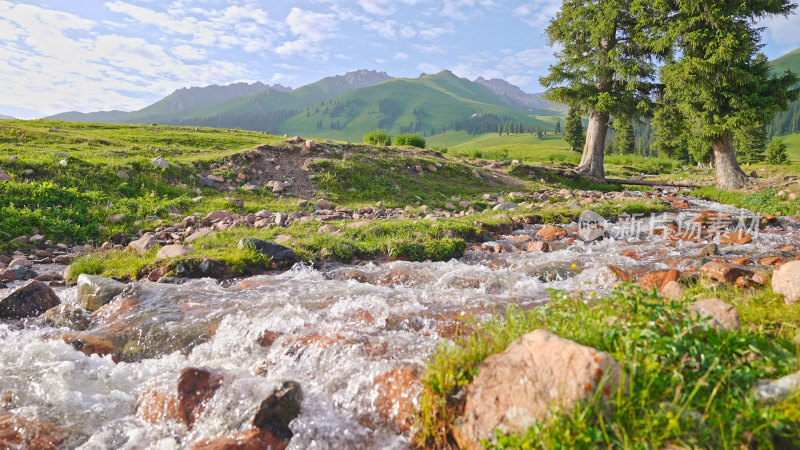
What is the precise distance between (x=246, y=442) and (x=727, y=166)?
25745 mm

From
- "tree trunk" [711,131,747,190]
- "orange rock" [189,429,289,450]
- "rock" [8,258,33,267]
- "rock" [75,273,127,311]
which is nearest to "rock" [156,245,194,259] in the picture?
"rock" [75,273,127,311]

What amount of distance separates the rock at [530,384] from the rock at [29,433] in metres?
3.61

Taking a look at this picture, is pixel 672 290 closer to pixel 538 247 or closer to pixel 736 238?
pixel 538 247

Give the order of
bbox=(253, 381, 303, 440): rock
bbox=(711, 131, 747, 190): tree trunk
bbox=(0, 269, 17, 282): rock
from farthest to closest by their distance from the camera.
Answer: bbox=(711, 131, 747, 190): tree trunk < bbox=(0, 269, 17, 282): rock < bbox=(253, 381, 303, 440): rock

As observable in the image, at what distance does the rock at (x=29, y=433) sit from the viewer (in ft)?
11.1

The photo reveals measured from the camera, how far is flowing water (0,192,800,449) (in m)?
3.59

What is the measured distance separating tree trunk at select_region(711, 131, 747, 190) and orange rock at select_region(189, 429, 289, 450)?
81.9 feet

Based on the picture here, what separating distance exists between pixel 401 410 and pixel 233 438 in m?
1.44

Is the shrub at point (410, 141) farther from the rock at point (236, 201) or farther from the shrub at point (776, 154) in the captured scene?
the shrub at point (776, 154)

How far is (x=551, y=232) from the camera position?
442 inches

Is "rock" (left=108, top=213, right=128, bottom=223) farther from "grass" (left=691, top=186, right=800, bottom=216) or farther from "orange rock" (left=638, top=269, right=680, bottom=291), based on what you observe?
"grass" (left=691, top=186, right=800, bottom=216)

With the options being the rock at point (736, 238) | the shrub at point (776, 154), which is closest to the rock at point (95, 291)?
the rock at point (736, 238)

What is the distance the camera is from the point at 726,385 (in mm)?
2713

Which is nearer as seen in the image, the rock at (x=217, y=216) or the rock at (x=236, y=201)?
the rock at (x=217, y=216)
